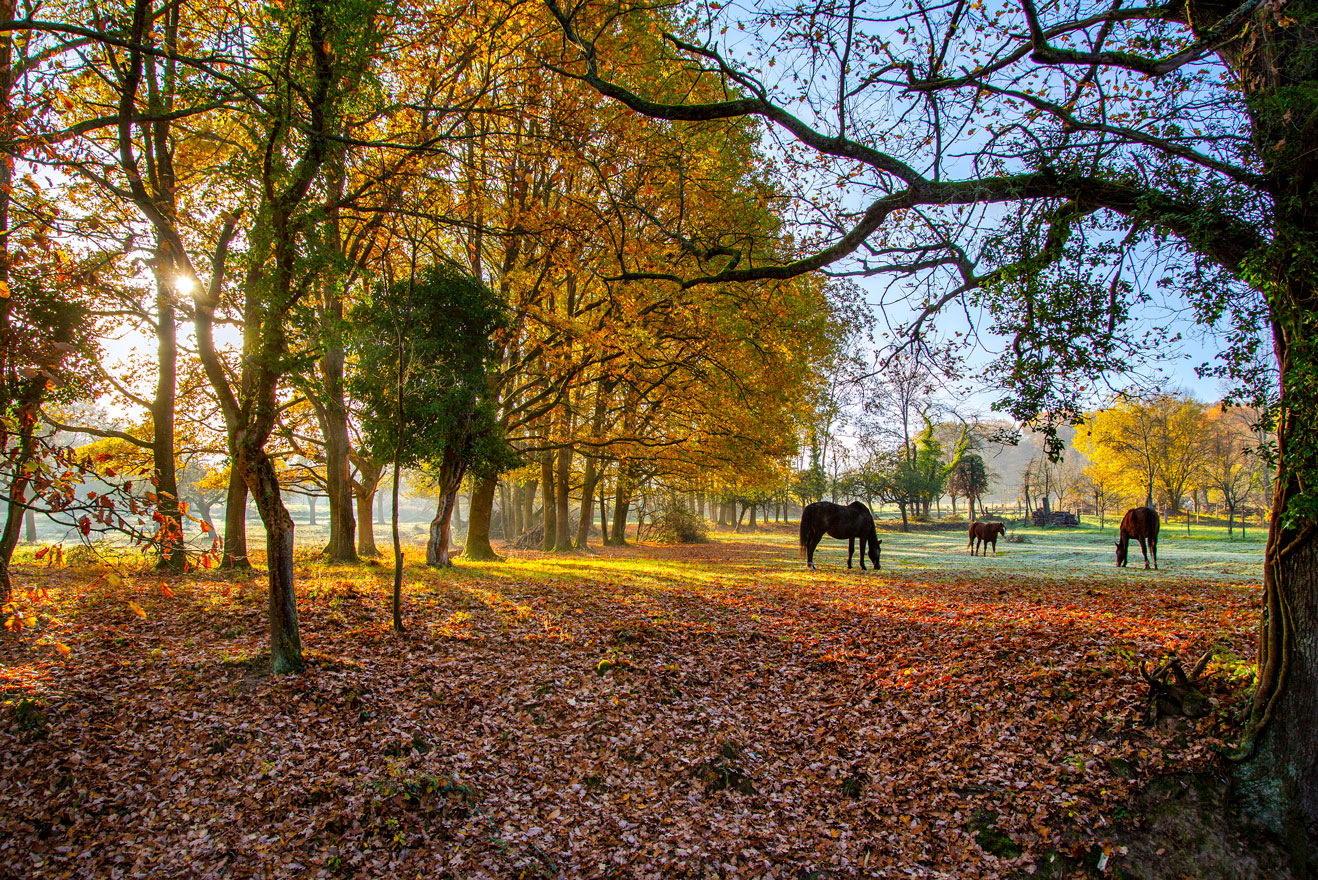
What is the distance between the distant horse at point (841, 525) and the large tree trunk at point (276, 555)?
13.1 m

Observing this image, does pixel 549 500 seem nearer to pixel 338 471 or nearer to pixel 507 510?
pixel 338 471

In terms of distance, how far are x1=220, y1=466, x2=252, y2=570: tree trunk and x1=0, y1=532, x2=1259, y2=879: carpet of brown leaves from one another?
290 cm

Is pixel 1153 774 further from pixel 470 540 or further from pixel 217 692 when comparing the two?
pixel 470 540

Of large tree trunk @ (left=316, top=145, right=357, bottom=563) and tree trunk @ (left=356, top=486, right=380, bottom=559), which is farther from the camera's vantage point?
tree trunk @ (left=356, top=486, right=380, bottom=559)

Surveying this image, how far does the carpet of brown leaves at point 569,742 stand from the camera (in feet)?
15.7

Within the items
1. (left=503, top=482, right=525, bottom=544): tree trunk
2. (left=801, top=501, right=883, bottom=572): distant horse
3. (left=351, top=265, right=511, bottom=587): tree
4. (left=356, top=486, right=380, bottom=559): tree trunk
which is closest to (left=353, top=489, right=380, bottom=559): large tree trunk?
(left=356, top=486, right=380, bottom=559): tree trunk

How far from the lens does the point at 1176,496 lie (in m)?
42.8

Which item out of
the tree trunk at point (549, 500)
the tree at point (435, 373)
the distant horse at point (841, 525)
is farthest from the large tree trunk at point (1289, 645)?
the tree trunk at point (549, 500)

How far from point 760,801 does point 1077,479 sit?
6327cm

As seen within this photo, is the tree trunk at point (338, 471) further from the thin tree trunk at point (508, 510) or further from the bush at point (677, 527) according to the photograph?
the thin tree trunk at point (508, 510)

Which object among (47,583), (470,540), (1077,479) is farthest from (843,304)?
(1077,479)

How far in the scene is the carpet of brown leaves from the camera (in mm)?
4797

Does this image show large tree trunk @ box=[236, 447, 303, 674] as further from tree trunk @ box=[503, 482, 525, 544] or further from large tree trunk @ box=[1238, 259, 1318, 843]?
tree trunk @ box=[503, 482, 525, 544]

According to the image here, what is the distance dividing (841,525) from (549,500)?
37.9 ft
